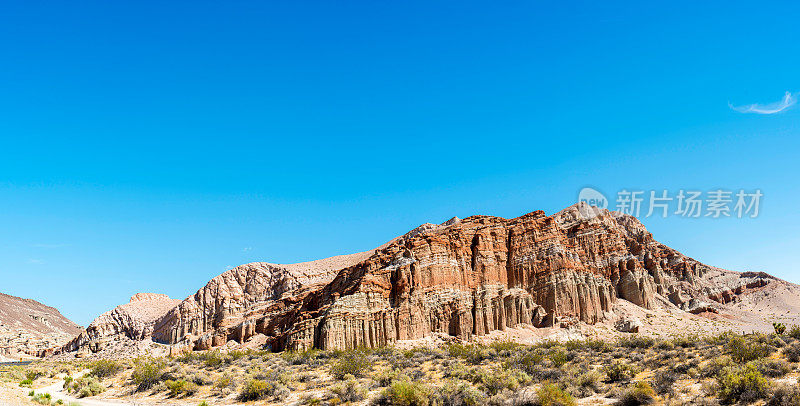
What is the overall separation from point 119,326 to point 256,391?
118 m

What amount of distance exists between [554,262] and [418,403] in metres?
64.0

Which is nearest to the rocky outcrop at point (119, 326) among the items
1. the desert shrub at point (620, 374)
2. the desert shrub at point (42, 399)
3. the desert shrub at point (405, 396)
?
the desert shrub at point (42, 399)

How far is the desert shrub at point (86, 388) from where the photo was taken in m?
29.2

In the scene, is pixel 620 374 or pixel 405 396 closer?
pixel 405 396

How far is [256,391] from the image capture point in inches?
955

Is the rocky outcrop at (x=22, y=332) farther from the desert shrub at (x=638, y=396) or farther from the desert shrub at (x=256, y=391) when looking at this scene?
the desert shrub at (x=638, y=396)

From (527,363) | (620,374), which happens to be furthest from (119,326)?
(620,374)

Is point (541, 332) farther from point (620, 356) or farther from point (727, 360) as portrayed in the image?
point (727, 360)

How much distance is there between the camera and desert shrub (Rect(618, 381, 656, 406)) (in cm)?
1780

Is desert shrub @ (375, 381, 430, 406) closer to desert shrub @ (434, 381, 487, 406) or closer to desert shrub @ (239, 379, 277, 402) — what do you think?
desert shrub @ (434, 381, 487, 406)

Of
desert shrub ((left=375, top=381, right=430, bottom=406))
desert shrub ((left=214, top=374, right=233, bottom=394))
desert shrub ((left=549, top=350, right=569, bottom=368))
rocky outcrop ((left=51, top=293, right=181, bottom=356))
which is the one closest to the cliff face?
rocky outcrop ((left=51, top=293, right=181, bottom=356))

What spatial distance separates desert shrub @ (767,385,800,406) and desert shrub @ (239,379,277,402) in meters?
21.3

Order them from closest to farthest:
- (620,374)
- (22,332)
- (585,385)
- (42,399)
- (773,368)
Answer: (773,368) → (585,385) → (620,374) → (42,399) → (22,332)

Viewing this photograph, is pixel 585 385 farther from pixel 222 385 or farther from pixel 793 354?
pixel 222 385
